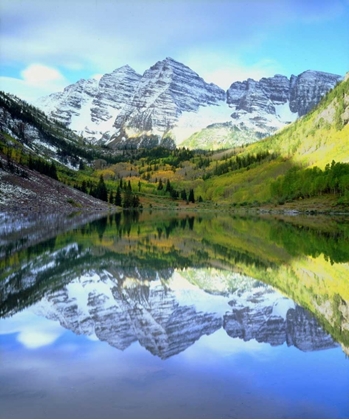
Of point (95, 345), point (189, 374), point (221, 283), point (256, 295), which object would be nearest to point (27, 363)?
point (95, 345)

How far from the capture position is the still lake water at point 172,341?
27.7ft

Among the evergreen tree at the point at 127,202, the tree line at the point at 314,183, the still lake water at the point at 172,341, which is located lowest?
the still lake water at the point at 172,341

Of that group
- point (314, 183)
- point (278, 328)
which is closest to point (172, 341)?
point (278, 328)

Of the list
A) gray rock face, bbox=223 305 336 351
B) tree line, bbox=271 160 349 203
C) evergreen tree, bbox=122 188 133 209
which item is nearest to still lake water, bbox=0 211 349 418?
gray rock face, bbox=223 305 336 351

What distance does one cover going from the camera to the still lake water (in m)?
8.45

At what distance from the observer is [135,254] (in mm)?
31312

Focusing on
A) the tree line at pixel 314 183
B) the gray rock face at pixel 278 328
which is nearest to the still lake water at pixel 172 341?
the gray rock face at pixel 278 328

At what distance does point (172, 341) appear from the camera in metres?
12.2

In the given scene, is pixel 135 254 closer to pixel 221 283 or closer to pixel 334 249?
pixel 221 283

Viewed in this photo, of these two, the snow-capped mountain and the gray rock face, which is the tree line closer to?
the snow-capped mountain

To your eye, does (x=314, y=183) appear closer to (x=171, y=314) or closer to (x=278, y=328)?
(x=171, y=314)

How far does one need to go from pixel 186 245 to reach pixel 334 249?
11.3 meters

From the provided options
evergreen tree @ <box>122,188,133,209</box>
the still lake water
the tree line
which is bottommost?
the still lake water

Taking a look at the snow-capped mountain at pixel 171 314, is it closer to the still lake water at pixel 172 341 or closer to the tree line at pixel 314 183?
the still lake water at pixel 172 341
